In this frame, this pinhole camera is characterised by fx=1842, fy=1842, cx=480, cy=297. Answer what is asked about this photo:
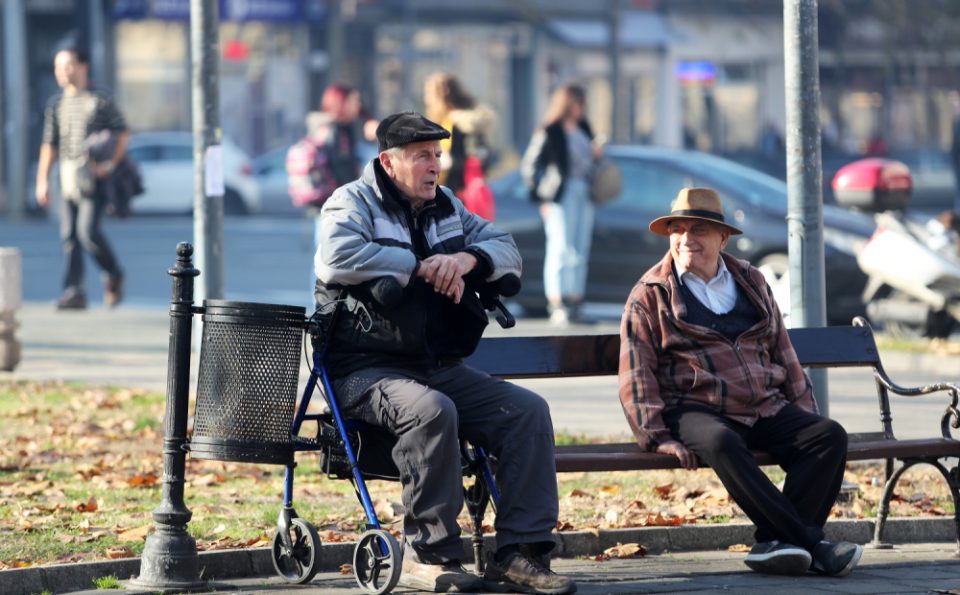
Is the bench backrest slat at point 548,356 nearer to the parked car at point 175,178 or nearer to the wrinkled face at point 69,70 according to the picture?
the wrinkled face at point 69,70

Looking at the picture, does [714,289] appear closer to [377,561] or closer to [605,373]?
[605,373]

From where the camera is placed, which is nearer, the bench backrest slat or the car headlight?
the bench backrest slat

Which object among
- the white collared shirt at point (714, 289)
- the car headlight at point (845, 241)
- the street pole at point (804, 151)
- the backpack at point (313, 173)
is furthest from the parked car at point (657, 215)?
the white collared shirt at point (714, 289)

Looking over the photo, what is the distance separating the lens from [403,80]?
44.7 meters

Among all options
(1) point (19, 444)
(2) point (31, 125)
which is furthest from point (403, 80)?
(1) point (19, 444)

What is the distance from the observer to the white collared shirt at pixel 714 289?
6789 mm

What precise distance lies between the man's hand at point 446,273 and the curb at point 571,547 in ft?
3.30

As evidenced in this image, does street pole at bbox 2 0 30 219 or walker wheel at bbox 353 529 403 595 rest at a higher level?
street pole at bbox 2 0 30 219

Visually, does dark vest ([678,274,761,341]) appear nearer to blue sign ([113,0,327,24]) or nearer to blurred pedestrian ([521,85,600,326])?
blurred pedestrian ([521,85,600,326])

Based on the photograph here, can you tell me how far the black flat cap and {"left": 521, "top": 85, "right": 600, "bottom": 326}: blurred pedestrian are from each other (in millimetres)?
8289

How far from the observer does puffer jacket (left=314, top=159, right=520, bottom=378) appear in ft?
19.8

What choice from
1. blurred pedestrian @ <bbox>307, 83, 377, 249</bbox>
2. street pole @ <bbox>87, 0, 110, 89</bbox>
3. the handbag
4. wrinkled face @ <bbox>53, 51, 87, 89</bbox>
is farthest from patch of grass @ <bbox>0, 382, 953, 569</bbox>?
street pole @ <bbox>87, 0, 110, 89</bbox>

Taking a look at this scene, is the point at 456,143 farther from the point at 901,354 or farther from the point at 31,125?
the point at 31,125

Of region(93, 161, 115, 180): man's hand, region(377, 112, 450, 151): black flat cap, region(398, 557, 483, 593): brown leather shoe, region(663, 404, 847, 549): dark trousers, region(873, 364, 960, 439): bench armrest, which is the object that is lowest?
region(398, 557, 483, 593): brown leather shoe
